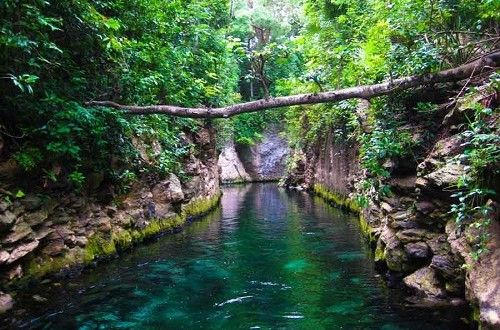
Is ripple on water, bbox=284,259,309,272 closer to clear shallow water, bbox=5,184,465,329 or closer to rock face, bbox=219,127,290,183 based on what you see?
clear shallow water, bbox=5,184,465,329

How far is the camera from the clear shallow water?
19.8 ft

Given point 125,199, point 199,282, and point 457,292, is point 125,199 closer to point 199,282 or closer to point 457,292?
point 199,282

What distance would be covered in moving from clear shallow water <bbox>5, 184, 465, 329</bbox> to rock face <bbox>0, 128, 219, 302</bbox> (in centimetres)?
59

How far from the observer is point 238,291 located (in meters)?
7.48

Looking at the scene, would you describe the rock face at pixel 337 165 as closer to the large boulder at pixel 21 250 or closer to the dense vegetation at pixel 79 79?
the dense vegetation at pixel 79 79

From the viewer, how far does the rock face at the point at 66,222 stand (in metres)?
6.75

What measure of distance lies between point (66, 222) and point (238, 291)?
3802 mm

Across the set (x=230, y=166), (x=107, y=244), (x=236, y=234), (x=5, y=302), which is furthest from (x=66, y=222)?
(x=230, y=166)

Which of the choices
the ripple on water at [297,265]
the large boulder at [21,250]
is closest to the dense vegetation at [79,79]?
the large boulder at [21,250]

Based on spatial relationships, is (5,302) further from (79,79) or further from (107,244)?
(79,79)

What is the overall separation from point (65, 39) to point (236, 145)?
33922mm

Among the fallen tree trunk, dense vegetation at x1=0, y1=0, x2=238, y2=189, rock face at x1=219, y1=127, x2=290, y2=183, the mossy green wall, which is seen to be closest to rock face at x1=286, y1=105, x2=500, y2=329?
the fallen tree trunk

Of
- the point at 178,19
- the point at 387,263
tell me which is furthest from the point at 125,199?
the point at 387,263

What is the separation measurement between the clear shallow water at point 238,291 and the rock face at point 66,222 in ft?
1.94
